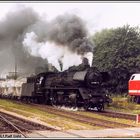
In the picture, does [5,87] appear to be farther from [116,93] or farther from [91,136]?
[91,136]

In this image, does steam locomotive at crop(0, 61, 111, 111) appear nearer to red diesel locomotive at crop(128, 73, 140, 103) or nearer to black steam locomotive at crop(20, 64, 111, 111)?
black steam locomotive at crop(20, 64, 111, 111)

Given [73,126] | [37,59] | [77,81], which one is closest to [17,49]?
[37,59]

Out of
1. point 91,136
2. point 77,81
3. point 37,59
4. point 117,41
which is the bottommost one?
point 91,136

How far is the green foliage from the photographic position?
46.1 meters

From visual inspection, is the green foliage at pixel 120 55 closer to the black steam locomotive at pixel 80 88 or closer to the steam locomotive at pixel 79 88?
the steam locomotive at pixel 79 88

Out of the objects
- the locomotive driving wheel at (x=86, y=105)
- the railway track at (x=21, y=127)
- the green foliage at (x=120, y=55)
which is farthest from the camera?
the green foliage at (x=120, y=55)

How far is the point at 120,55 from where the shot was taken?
156ft

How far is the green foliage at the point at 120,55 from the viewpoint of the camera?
46.1 metres

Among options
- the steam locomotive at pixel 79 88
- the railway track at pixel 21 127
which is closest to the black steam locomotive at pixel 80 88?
the steam locomotive at pixel 79 88

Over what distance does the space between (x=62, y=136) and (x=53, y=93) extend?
1761 cm

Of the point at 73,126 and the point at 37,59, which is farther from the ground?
the point at 37,59

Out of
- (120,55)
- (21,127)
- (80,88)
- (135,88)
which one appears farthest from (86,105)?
(120,55)

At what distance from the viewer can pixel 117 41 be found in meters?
49.4

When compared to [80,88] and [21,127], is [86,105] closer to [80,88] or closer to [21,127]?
[80,88]
